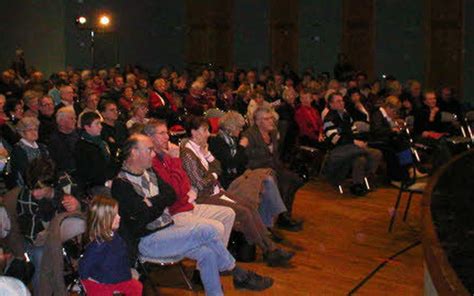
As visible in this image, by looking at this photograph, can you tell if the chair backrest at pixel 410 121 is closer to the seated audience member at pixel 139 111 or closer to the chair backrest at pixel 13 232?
the seated audience member at pixel 139 111

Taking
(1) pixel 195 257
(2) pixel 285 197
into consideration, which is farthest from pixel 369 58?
(1) pixel 195 257

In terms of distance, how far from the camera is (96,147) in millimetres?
6570

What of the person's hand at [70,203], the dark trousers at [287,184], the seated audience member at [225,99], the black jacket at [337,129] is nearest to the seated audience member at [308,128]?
the black jacket at [337,129]

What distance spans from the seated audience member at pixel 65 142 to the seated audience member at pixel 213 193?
0.97 m

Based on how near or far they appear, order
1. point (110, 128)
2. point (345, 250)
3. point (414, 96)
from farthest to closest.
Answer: point (414, 96) < point (110, 128) < point (345, 250)

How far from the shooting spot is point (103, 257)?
4.82 metres

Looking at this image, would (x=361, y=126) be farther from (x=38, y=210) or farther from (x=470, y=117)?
(x=38, y=210)

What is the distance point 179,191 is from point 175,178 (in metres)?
0.10

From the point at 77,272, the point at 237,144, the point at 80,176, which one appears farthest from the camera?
the point at 237,144

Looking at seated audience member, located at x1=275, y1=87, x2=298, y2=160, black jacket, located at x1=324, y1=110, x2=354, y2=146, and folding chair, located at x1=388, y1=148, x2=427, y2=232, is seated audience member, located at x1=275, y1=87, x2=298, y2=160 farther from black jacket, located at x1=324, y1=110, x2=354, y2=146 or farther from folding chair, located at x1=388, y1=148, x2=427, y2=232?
folding chair, located at x1=388, y1=148, x2=427, y2=232

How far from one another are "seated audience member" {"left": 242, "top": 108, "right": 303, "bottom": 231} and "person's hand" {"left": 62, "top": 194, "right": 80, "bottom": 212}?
2429 millimetres

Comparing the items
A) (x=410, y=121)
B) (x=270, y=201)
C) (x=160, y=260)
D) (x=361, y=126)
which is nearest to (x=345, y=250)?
(x=270, y=201)

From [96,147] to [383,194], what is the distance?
14.7 feet

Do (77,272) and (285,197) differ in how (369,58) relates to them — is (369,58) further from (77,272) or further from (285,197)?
(77,272)
